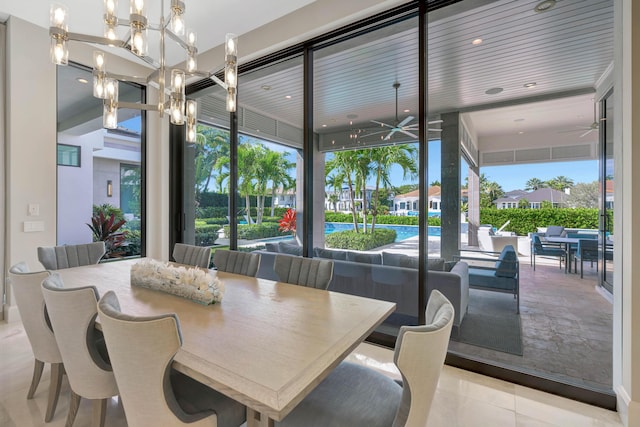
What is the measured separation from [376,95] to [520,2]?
1478mm

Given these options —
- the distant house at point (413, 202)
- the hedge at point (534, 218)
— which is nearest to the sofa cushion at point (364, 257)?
the distant house at point (413, 202)

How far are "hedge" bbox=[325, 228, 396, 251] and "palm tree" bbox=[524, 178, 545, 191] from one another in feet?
4.13

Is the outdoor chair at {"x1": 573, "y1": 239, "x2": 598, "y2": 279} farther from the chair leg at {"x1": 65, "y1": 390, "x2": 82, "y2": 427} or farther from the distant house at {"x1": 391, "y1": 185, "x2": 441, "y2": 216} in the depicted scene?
the chair leg at {"x1": 65, "y1": 390, "x2": 82, "y2": 427}

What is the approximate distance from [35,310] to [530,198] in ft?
12.4

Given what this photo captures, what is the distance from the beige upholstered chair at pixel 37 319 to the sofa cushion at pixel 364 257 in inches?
96.5

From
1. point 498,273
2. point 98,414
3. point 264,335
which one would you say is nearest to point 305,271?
point 264,335

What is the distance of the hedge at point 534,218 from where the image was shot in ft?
7.95

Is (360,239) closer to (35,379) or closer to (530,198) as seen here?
(530,198)

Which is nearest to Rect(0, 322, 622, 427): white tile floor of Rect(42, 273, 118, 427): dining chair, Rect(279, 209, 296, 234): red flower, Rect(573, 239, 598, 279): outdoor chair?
Rect(42, 273, 118, 427): dining chair

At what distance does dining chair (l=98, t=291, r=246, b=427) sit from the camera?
1032 millimetres

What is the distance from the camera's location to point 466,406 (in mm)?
1994

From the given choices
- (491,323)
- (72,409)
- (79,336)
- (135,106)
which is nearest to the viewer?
(79,336)

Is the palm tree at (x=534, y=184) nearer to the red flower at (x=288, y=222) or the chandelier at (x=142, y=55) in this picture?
the red flower at (x=288, y=222)

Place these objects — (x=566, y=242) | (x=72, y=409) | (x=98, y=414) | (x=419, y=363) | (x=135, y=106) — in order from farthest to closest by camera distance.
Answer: (x=566, y=242) < (x=135, y=106) < (x=72, y=409) < (x=98, y=414) < (x=419, y=363)
